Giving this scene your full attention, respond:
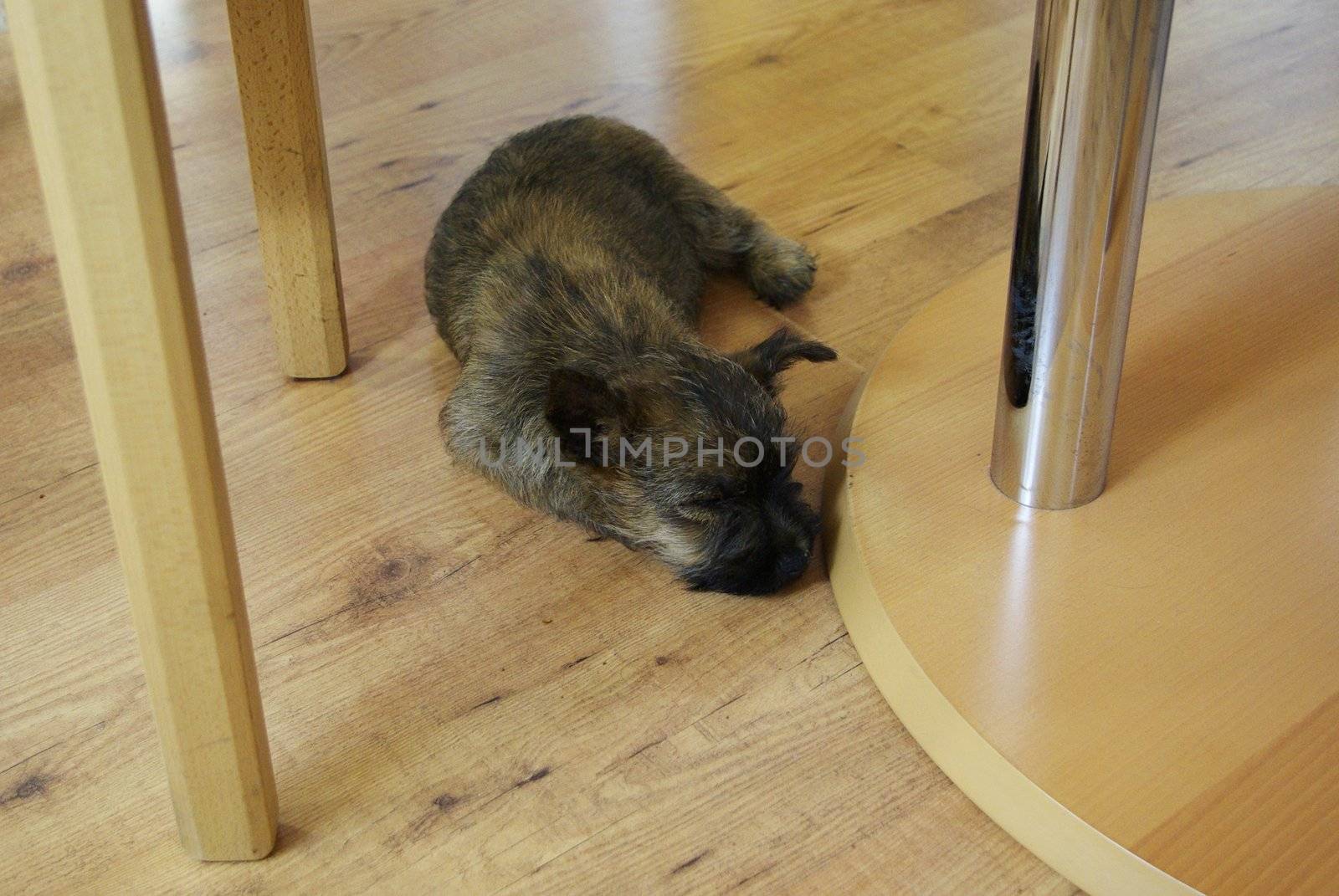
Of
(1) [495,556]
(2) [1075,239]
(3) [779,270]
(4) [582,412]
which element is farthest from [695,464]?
(3) [779,270]

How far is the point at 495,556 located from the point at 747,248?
760 millimetres

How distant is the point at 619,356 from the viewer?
1786 millimetres

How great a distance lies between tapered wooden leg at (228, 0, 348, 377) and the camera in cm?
172

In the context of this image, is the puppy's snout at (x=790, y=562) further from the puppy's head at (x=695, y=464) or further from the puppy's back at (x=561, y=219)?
the puppy's back at (x=561, y=219)

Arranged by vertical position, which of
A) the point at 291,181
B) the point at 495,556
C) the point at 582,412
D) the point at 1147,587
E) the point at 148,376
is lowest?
the point at 495,556

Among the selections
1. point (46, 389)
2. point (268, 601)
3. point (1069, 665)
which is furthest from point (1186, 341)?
point (46, 389)

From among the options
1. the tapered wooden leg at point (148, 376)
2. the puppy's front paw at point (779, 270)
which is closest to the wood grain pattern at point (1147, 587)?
the puppy's front paw at point (779, 270)

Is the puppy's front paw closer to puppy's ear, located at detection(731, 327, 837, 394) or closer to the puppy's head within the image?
puppy's ear, located at detection(731, 327, 837, 394)

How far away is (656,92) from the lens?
2.81m

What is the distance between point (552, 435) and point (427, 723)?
381 mm

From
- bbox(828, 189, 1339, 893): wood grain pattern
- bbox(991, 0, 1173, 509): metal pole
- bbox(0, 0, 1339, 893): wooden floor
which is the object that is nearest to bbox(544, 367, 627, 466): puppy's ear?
bbox(0, 0, 1339, 893): wooden floor

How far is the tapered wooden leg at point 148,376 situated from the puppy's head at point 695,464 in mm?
542

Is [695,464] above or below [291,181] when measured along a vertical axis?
below

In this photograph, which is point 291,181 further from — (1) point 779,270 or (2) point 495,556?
(1) point 779,270
